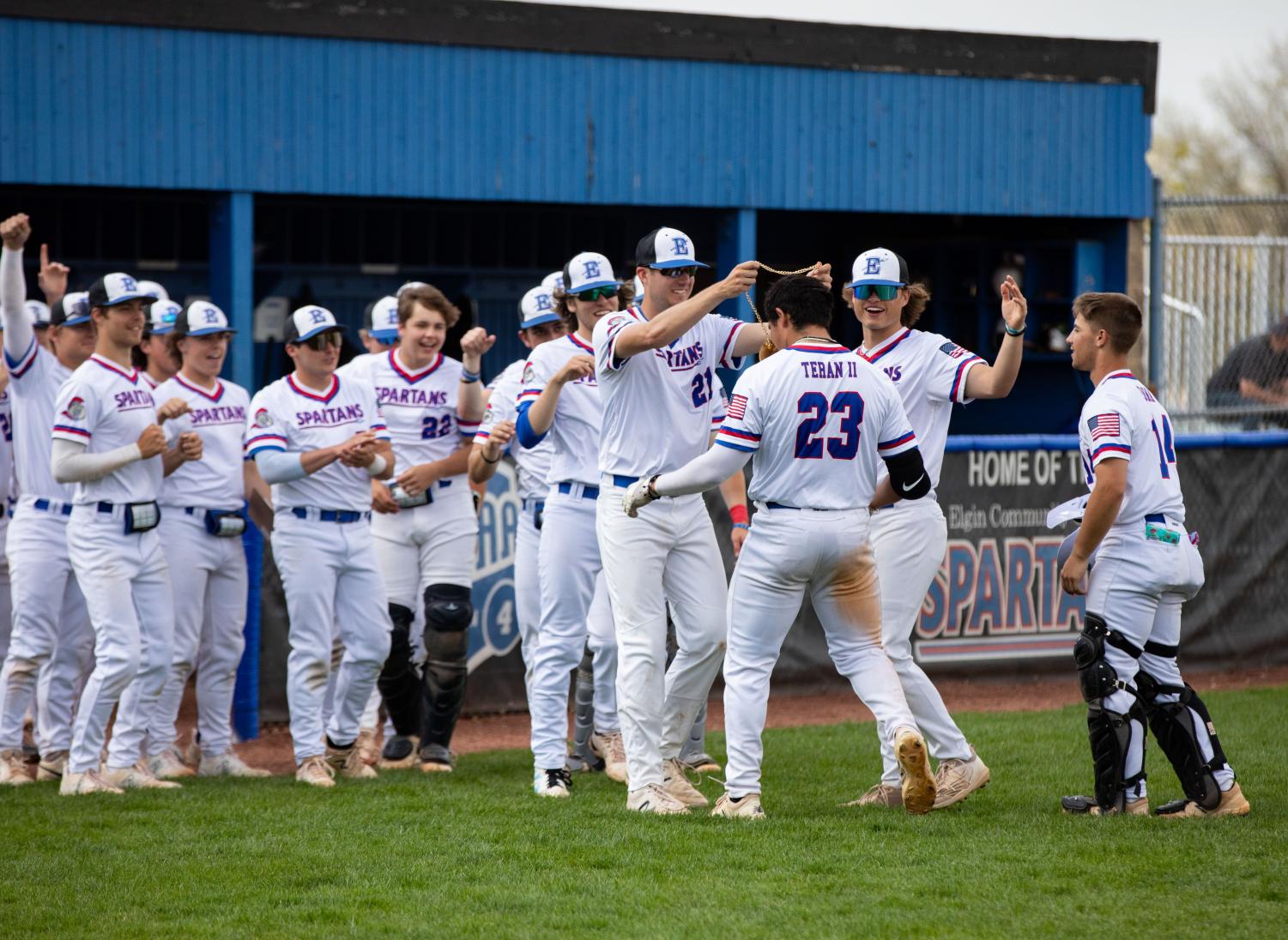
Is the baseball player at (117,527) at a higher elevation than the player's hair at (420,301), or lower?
lower

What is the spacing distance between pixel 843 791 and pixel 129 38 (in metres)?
10.9

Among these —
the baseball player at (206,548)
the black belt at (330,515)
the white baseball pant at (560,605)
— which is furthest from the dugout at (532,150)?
the white baseball pant at (560,605)

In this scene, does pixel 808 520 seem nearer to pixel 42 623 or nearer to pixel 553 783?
pixel 553 783

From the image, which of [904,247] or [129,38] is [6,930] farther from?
[904,247]

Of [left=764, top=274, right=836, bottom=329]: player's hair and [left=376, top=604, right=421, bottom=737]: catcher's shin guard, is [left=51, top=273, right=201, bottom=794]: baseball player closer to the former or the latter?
[left=376, top=604, right=421, bottom=737]: catcher's shin guard

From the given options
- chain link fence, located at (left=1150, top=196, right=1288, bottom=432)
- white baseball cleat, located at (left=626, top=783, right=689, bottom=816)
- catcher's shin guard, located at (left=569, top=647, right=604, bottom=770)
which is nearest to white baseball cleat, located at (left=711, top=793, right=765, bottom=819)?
white baseball cleat, located at (left=626, top=783, right=689, bottom=816)

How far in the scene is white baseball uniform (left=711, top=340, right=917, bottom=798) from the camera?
19.2 feet

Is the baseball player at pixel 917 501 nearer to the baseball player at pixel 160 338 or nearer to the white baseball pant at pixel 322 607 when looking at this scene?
the white baseball pant at pixel 322 607

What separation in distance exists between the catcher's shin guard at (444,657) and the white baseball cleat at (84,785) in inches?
59.1

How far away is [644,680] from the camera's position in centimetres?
635

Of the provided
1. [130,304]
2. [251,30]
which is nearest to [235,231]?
[251,30]

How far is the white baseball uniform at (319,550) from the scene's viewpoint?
737 centimetres

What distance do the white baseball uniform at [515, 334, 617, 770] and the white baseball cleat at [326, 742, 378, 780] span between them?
1.05 m

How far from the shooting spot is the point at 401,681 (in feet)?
26.8
